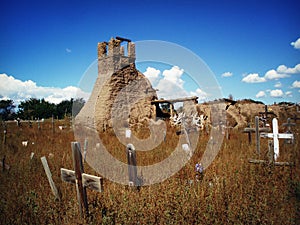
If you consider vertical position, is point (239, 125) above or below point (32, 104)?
below

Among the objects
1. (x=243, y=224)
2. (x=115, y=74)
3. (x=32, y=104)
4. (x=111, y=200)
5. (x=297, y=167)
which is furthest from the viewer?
(x=32, y=104)

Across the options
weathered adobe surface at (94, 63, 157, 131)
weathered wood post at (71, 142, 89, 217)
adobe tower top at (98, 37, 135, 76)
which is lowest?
weathered wood post at (71, 142, 89, 217)

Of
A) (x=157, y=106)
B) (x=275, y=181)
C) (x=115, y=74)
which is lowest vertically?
(x=275, y=181)

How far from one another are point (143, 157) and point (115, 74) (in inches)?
377

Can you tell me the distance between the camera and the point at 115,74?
15.0 meters

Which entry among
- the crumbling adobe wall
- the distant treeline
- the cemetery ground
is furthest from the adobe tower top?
the distant treeline

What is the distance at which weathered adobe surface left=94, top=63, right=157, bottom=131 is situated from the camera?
47.9 ft

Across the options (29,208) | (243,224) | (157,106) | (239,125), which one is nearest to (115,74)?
(157,106)

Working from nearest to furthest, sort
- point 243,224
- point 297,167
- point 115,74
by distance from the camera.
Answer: point 243,224, point 297,167, point 115,74

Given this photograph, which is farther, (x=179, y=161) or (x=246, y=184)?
(x=179, y=161)

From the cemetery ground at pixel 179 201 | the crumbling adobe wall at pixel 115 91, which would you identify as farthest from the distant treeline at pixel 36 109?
the cemetery ground at pixel 179 201

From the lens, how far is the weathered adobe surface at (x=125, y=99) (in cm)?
1461

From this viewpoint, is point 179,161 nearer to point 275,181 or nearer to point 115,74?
point 275,181

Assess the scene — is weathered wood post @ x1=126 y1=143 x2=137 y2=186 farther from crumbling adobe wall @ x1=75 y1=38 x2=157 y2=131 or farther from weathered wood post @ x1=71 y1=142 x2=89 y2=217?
crumbling adobe wall @ x1=75 y1=38 x2=157 y2=131
